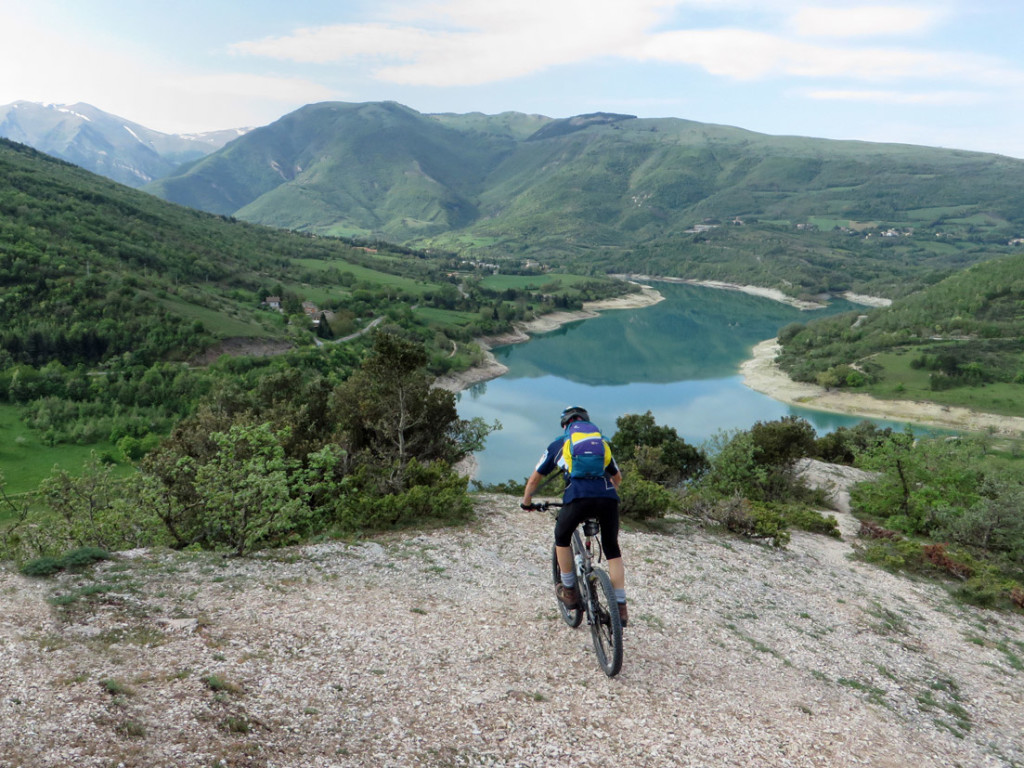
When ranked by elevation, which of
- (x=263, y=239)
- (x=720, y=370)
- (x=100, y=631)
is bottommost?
(x=720, y=370)

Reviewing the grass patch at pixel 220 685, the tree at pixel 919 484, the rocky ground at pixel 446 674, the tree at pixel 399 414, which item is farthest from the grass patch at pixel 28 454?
the tree at pixel 919 484

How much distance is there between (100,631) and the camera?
684 centimetres

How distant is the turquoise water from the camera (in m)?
65.8

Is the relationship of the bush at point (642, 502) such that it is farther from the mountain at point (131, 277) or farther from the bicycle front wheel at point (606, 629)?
the mountain at point (131, 277)

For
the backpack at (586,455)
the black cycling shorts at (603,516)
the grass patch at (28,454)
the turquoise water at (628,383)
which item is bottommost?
the grass patch at (28,454)

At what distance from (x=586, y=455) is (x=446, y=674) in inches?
126

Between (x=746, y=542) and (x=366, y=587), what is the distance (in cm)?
1152

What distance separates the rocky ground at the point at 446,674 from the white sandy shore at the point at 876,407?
2949 inches

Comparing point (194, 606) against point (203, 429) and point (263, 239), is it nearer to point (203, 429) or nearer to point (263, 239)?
point (203, 429)

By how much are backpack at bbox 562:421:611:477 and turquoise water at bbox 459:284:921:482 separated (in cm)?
3107

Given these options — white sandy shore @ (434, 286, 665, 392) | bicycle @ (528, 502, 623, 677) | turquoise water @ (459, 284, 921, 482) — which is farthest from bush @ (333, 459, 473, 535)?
white sandy shore @ (434, 286, 665, 392)

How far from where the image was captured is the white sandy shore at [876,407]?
229 feet

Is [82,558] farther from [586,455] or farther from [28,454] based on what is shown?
[28,454]

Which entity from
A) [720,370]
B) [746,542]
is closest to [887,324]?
[720,370]
